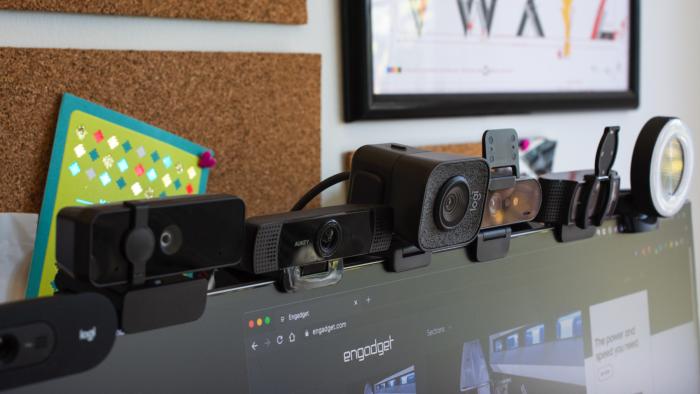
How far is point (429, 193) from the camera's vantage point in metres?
0.62

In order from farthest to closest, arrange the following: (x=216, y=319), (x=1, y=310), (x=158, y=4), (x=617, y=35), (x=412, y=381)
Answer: (x=617, y=35) < (x=158, y=4) < (x=412, y=381) < (x=216, y=319) < (x=1, y=310)

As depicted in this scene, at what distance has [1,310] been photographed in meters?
0.44

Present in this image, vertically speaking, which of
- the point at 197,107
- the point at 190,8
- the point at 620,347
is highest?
the point at 190,8

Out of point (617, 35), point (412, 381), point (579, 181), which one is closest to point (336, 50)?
point (579, 181)

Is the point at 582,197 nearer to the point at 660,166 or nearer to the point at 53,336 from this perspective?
the point at 660,166

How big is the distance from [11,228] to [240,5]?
359mm

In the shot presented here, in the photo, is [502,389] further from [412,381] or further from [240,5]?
[240,5]

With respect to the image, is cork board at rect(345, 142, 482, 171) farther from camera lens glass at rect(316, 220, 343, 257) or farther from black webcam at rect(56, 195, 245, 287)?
black webcam at rect(56, 195, 245, 287)

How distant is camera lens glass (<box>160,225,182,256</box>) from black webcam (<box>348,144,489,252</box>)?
21 cm

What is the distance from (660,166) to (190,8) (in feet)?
1.91

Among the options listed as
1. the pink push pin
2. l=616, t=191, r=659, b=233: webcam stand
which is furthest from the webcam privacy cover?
l=616, t=191, r=659, b=233: webcam stand

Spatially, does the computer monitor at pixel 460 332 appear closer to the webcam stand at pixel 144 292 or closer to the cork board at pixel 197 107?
the webcam stand at pixel 144 292

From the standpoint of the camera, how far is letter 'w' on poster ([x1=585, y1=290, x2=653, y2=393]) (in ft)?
2.80

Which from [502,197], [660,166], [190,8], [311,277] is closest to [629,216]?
[660,166]
